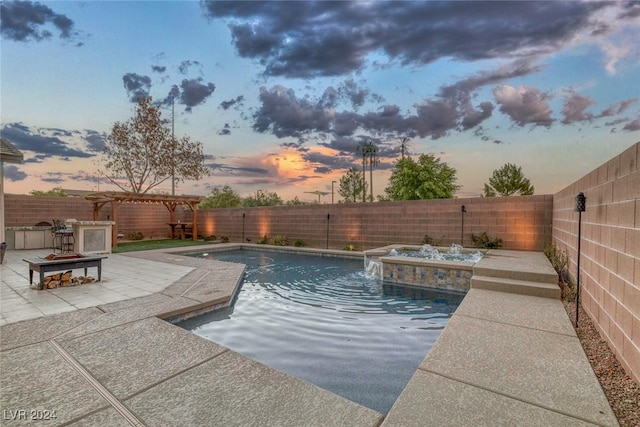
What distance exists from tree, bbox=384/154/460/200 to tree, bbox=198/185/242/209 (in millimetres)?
20987

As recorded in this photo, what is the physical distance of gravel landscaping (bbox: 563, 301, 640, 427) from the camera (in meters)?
1.73

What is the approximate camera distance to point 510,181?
2433 centimetres

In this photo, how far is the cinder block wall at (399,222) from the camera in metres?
7.98

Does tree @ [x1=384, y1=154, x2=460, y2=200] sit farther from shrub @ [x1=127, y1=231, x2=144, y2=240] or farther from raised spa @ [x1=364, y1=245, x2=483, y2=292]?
shrub @ [x1=127, y1=231, x2=144, y2=240]

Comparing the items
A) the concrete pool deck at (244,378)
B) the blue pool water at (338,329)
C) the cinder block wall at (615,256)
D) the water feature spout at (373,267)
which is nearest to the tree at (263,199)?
the water feature spout at (373,267)

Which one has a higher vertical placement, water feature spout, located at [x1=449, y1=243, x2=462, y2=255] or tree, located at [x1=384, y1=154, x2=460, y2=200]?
tree, located at [x1=384, y1=154, x2=460, y2=200]

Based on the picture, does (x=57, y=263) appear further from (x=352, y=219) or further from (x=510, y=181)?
(x=510, y=181)

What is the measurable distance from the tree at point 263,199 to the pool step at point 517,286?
118 ft

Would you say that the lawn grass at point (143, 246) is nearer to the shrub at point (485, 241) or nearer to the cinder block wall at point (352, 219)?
the cinder block wall at point (352, 219)

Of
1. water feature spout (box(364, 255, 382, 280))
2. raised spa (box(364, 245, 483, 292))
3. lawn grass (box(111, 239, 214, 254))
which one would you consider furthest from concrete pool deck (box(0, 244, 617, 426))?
lawn grass (box(111, 239, 214, 254))

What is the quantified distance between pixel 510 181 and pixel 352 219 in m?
20.1

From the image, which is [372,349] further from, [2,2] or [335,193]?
[335,193]

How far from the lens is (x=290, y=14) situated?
805 centimetres

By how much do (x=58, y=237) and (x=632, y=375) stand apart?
1440 cm
